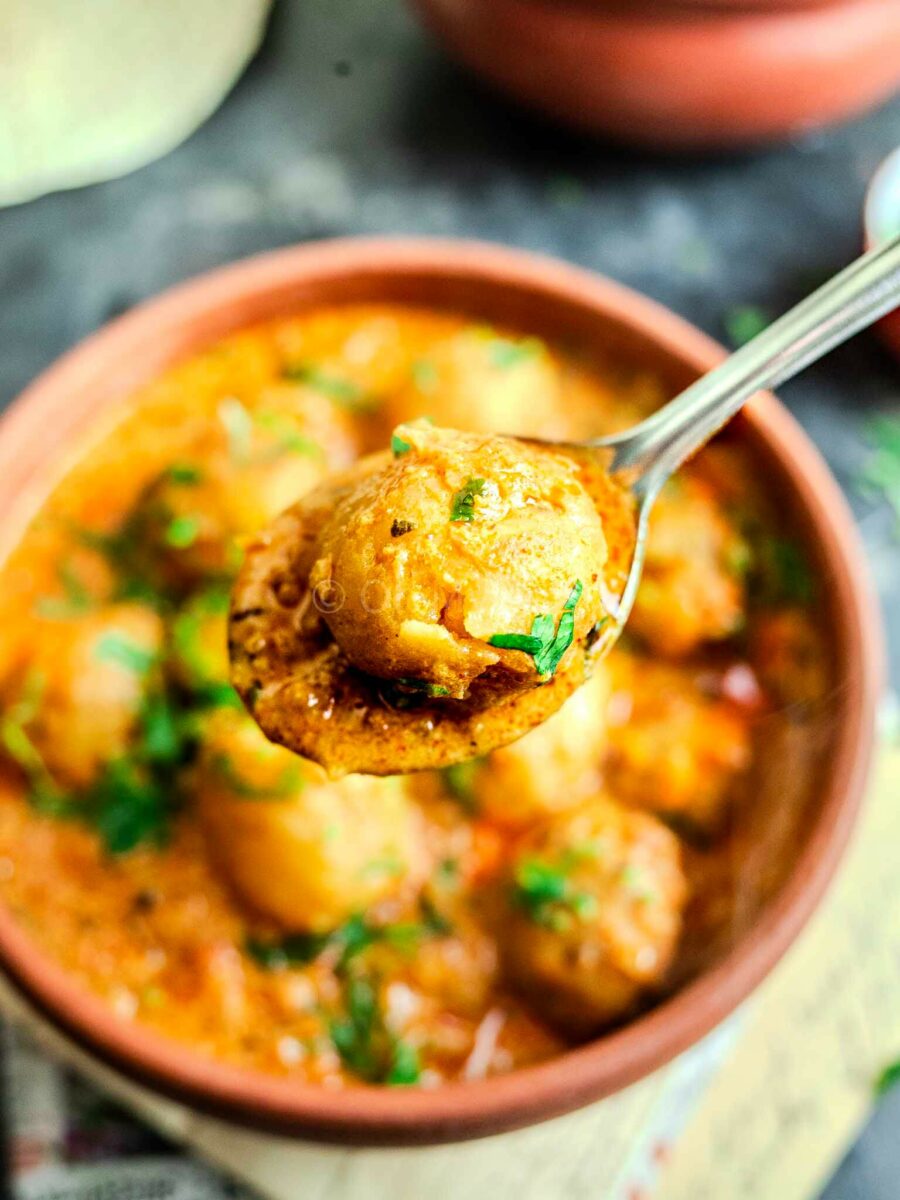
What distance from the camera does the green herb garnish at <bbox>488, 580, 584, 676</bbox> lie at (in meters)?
0.69

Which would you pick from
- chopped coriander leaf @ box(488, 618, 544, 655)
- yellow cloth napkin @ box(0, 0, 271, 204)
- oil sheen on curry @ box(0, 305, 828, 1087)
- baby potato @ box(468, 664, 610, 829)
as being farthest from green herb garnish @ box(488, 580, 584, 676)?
yellow cloth napkin @ box(0, 0, 271, 204)

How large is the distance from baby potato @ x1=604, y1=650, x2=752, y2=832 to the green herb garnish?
0.61 m

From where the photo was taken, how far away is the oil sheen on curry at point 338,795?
1.18 meters

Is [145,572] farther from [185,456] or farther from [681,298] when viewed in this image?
[681,298]

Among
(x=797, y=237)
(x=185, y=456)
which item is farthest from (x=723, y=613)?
(x=797, y=237)

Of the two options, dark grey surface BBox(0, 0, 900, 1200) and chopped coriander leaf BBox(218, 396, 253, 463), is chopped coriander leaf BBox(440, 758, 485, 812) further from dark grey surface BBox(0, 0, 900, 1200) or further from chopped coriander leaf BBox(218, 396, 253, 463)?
dark grey surface BBox(0, 0, 900, 1200)

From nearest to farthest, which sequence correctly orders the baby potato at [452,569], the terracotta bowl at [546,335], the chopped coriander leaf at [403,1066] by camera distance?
1. the baby potato at [452,569]
2. the terracotta bowl at [546,335]
3. the chopped coriander leaf at [403,1066]

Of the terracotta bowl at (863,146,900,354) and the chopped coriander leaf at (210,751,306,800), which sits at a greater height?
the terracotta bowl at (863,146,900,354)

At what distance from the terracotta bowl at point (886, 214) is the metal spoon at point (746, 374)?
98cm

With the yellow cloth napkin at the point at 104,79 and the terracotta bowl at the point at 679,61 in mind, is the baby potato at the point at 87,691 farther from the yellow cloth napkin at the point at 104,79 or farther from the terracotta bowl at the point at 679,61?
→ the terracotta bowl at the point at 679,61

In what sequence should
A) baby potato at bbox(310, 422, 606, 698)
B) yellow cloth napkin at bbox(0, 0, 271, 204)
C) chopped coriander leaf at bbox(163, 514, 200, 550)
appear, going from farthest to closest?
1. yellow cloth napkin at bbox(0, 0, 271, 204)
2. chopped coriander leaf at bbox(163, 514, 200, 550)
3. baby potato at bbox(310, 422, 606, 698)

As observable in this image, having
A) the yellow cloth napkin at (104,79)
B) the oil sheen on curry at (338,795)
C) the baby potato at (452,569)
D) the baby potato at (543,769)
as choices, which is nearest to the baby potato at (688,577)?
the oil sheen on curry at (338,795)

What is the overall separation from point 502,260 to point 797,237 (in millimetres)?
724

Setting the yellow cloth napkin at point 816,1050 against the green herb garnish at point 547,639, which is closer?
the green herb garnish at point 547,639
